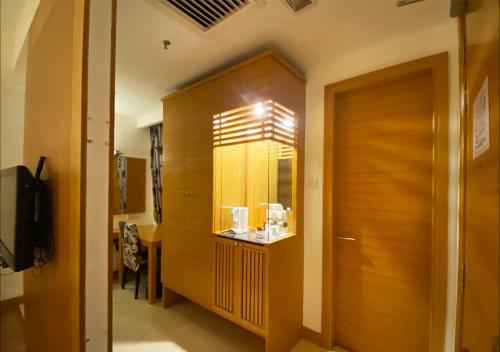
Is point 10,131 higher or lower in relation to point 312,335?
higher

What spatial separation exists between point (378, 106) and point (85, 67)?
1.93 metres

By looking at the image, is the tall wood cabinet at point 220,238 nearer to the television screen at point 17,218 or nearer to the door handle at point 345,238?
the door handle at point 345,238

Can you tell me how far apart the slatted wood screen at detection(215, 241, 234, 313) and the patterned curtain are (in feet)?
6.54

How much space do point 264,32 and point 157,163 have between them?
276 centimetres

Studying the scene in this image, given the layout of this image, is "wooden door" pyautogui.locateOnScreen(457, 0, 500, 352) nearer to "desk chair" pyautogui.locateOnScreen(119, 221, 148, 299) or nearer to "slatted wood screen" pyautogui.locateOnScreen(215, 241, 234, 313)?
"slatted wood screen" pyautogui.locateOnScreen(215, 241, 234, 313)

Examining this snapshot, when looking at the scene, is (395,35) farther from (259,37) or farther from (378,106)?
(259,37)

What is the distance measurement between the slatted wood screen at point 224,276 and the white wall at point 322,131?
2.34 feet

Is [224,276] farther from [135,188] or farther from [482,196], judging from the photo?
[135,188]

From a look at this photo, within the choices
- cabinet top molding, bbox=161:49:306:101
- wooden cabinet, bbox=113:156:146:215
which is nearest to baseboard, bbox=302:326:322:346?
cabinet top molding, bbox=161:49:306:101

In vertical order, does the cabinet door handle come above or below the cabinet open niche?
below

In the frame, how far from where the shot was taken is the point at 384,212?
169cm

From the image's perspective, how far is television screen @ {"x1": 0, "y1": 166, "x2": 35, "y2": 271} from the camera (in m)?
0.68

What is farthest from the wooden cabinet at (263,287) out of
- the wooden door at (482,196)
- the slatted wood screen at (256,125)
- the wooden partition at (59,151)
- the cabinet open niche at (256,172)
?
the wooden partition at (59,151)

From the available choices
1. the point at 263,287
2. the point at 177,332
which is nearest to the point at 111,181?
the point at 263,287
